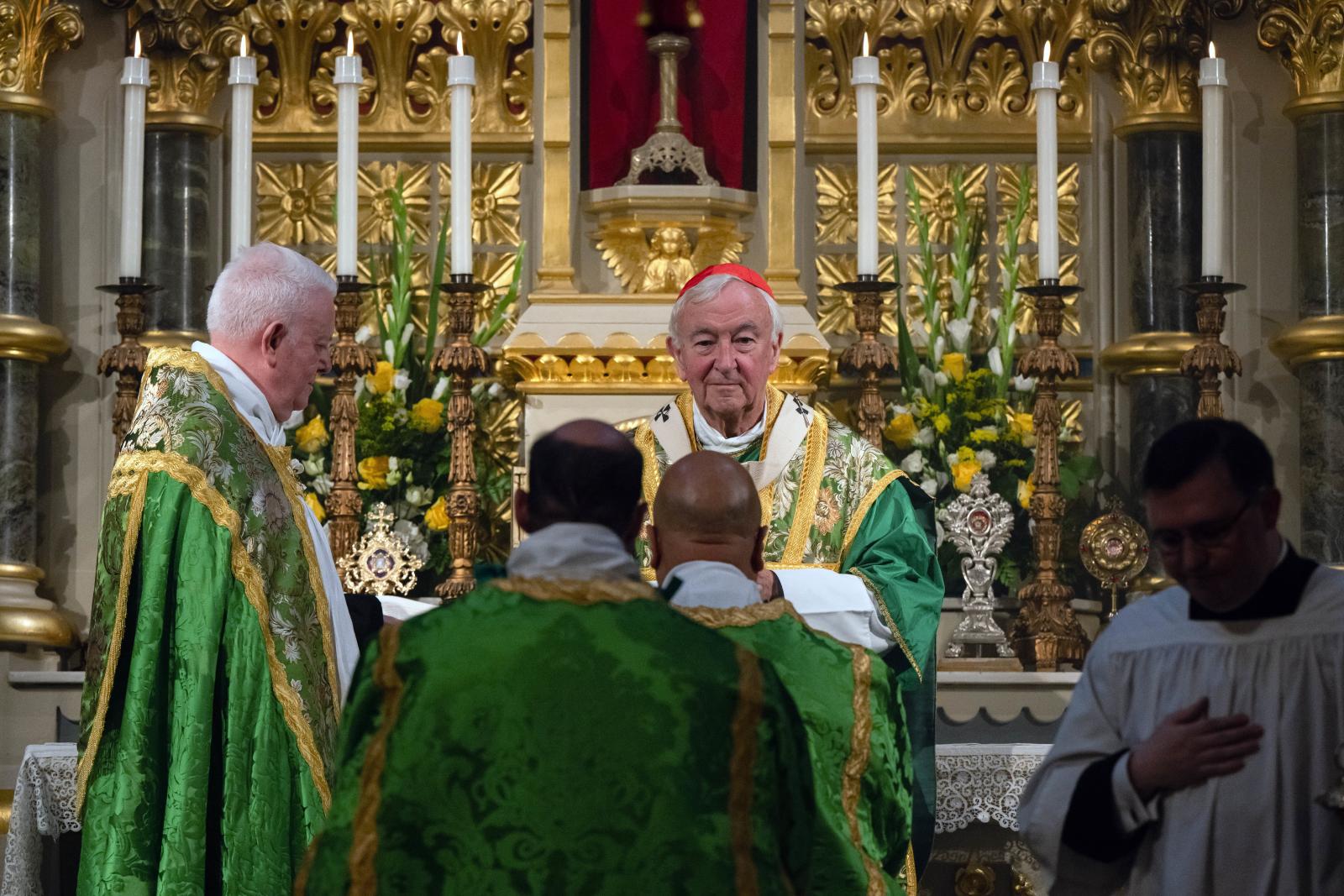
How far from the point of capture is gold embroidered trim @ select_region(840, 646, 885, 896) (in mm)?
3688

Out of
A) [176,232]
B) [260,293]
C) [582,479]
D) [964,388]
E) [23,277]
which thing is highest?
[176,232]

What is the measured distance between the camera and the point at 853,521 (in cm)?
542

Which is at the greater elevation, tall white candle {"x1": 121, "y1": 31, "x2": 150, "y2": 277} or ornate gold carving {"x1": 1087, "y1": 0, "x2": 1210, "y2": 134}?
ornate gold carving {"x1": 1087, "y1": 0, "x2": 1210, "y2": 134}

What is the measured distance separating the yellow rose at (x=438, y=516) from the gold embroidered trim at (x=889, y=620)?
1.78 meters

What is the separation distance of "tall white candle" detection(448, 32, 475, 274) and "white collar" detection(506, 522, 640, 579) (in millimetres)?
3085

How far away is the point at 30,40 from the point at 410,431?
1768 millimetres

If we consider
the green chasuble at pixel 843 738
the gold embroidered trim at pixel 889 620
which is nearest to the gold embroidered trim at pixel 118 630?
the green chasuble at pixel 843 738

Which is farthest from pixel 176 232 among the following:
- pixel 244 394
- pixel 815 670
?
pixel 815 670

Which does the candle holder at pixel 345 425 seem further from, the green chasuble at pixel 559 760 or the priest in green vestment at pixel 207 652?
the green chasuble at pixel 559 760

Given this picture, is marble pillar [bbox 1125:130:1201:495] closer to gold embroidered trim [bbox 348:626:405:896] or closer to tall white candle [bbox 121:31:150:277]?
tall white candle [bbox 121:31:150:277]

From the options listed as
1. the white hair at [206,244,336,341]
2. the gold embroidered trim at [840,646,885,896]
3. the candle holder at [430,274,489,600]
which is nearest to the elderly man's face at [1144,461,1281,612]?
the gold embroidered trim at [840,646,885,896]

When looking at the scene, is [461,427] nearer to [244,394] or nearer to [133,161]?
[133,161]

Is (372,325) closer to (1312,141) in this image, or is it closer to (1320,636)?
(1312,141)

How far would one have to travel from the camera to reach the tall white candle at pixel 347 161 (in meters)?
6.12
